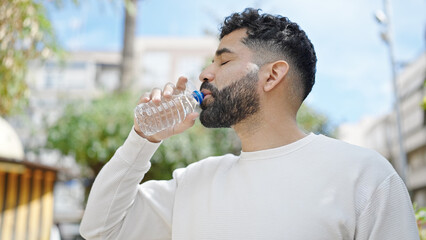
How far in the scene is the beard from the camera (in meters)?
2.01

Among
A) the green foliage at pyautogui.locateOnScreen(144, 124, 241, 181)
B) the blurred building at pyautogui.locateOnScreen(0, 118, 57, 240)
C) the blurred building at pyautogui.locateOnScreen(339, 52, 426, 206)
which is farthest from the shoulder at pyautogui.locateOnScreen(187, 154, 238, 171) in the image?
the blurred building at pyautogui.locateOnScreen(339, 52, 426, 206)

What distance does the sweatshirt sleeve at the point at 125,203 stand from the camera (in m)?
2.04

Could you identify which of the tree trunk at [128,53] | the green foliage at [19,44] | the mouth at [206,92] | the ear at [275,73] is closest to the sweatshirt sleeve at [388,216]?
the ear at [275,73]

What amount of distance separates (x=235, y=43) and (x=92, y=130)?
926cm

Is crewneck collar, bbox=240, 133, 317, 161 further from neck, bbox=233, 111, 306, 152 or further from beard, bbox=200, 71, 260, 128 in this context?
beard, bbox=200, 71, 260, 128

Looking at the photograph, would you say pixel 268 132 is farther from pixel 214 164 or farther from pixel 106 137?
pixel 106 137

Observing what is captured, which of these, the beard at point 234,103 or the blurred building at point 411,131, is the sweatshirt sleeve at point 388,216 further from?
the blurred building at point 411,131

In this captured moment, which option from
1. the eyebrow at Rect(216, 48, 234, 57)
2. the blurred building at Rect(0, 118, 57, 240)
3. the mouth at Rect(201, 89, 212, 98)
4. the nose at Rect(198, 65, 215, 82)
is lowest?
the blurred building at Rect(0, 118, 57, 240)

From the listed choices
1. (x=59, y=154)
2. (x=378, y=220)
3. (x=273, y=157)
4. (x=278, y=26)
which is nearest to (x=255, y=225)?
(x=273, y=157)

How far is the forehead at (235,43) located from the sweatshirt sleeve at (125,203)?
0.51 metres

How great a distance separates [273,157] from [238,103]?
0.26 meters

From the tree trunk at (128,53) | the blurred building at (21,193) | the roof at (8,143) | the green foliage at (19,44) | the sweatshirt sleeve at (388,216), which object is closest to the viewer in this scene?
the sweatshirt sleeve at (388,216)

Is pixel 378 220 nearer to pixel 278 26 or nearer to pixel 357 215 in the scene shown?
pixel 357 215

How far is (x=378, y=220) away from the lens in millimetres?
1651
